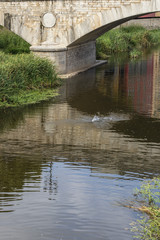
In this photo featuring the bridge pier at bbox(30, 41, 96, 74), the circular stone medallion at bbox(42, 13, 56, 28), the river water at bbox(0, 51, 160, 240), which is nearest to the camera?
the river water at bbox(0, 51, 160, 240)

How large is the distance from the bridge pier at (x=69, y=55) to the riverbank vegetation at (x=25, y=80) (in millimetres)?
1519

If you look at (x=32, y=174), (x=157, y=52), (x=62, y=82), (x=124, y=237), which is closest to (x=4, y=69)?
(x=62, y=82)

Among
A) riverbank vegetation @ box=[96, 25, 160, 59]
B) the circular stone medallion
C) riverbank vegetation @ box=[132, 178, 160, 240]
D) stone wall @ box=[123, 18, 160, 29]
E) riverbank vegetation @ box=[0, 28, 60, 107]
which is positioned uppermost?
stone wall @ box=[123, 18, 160, 29]

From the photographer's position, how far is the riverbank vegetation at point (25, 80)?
16125mm

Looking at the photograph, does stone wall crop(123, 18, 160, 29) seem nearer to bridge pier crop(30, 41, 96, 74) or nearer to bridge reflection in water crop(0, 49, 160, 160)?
bridge pier crop(30, 41, 96, 74)

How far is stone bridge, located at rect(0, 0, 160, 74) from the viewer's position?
20.8 metres

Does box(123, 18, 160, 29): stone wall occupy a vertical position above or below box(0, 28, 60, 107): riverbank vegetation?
above

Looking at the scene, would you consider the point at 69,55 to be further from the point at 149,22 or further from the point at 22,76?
the point at 149,22

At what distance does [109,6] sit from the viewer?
20844mm

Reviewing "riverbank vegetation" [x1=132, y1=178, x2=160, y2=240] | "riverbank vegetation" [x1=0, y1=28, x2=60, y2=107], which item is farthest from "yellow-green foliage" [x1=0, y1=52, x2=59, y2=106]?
"riverbank vegetation" [x1=132, y1=178, x2=160, y2=240]

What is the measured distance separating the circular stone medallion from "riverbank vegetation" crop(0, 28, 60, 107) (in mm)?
3035

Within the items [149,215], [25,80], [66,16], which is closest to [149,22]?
[66,16]

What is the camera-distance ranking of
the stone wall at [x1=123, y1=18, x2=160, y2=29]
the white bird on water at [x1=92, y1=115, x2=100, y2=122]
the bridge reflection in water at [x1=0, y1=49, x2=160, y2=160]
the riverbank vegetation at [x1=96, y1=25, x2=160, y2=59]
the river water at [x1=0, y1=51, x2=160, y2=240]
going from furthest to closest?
the stone wall at [x1=123, y1=18, x2=160, y2=29]
the riverbank vegetation at [x1=96, y1=25, x2=160, y2=59]
the white bird on water at [x1=92, y1=115, x2=100, y2=122]
the bridge reflection in water at [x1=0, y1=49, x2=160, y2=160]
the river water at [x1=0, y1=51, x2=160, y2=240]

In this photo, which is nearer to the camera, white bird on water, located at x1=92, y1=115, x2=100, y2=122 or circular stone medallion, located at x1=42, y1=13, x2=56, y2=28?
white bird on water, located at x1=92, y1=115, x2=100, y2=122
